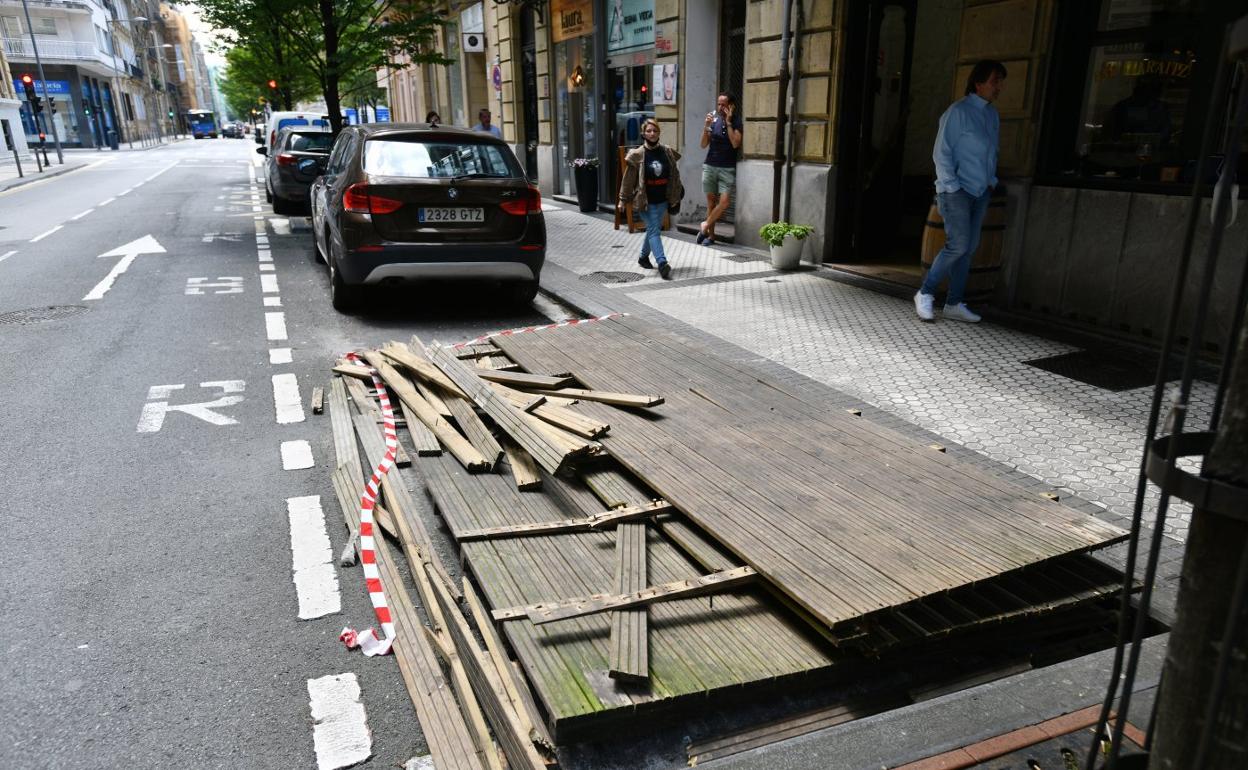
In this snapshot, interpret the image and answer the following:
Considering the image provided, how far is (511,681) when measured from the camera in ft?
9.42

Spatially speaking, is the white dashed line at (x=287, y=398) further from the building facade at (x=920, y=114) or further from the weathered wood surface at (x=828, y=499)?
the building facade at (x=920, y=114)

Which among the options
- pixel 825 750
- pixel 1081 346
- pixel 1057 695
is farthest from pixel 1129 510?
pixel 1081 346

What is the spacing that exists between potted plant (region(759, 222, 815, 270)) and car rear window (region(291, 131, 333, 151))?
36.4 feet

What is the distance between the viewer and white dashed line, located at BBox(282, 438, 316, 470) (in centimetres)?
504

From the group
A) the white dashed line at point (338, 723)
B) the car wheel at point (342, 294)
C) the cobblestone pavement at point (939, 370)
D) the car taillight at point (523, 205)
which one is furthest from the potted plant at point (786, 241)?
the white dashed line at point (338, 723)

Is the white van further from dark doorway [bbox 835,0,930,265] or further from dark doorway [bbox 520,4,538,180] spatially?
Result: dark doorway [bbox 835,0,930,265]

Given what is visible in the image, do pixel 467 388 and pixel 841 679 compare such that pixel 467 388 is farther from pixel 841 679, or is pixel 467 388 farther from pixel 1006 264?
pixel 1006 264

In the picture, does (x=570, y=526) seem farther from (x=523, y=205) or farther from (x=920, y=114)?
(x=920, y=114)

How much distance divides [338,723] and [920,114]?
1192 centimetres

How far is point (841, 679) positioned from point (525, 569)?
1278 mm

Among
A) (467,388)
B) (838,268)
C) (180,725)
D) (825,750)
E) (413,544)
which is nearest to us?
(825,750)

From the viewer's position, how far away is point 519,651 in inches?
114

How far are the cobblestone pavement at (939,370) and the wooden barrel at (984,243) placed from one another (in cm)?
55

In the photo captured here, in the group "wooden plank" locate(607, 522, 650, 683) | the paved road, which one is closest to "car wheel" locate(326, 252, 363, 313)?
the paved road
